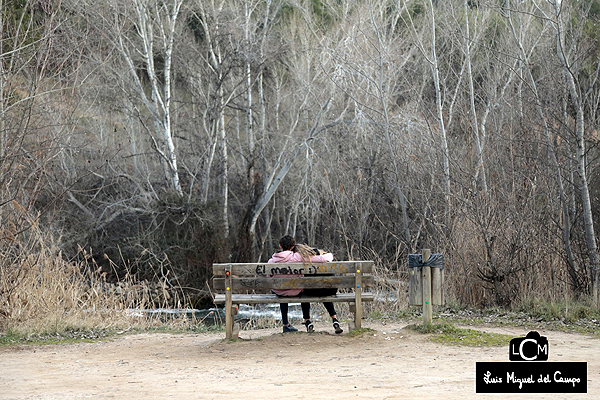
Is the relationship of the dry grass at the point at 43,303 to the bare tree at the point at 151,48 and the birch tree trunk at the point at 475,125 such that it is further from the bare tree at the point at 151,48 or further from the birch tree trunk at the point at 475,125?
the bare tree at the point at 151,48

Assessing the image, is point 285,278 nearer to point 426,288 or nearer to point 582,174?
point 426,288

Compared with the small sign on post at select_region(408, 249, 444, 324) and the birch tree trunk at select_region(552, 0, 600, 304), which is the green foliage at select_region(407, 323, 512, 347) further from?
the birch tree trunk at select_region(552, 0, 600, 304)

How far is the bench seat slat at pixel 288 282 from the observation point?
751 centimetres

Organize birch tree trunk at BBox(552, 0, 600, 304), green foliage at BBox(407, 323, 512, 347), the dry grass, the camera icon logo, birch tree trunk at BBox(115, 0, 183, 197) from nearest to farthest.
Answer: the camera icon logo → green foliage at BBox(407, 323, 512, 347) → the dry grass → birch tree trunk at BBox(552, 0, 600, 304) → birch tree trunk at BBox(115, 0, 183, 197)

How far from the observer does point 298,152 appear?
21.0 m

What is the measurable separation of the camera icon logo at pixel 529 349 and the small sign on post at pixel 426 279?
1101 millimetres

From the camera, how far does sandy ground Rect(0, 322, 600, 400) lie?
5.28m

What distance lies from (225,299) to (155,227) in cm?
1309

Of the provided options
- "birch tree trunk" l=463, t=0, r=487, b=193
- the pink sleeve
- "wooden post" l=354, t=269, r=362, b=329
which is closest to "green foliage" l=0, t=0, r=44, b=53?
the pink sleeve

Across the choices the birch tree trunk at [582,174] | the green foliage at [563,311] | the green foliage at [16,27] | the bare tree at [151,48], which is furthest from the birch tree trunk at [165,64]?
the green foliage at [563,311]

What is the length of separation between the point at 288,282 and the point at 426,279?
166 centimetres

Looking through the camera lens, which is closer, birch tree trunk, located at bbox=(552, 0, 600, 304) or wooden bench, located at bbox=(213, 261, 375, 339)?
wooden bench, located at bbox=(213, 261, 375, 339)

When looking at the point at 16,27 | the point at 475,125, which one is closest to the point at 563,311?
the point at 475,125

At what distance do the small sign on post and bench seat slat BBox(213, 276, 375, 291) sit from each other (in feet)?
2.03
